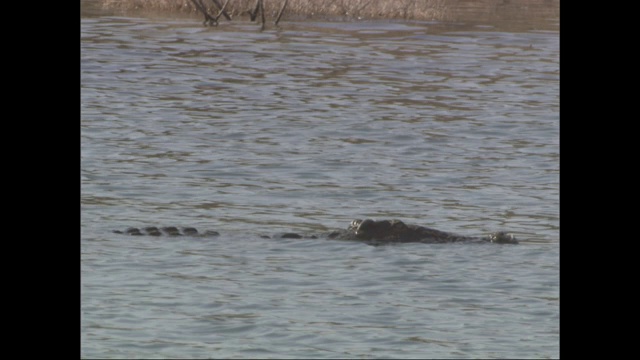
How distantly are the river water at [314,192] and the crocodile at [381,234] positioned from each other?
0.16 m

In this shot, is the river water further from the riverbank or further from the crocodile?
the riverbank

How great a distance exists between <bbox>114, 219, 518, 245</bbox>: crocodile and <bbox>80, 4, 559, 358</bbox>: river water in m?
0.16

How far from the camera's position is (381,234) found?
43.3 ft

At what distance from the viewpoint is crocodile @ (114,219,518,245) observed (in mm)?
13164

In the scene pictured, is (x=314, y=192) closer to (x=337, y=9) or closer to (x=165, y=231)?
(x=165, y=231)

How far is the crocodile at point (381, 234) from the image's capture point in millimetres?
13164

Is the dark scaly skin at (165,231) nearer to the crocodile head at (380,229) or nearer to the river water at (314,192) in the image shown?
the river water at (314,192)

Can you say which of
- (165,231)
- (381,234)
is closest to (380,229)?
(381,234)

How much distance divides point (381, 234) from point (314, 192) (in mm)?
2885
